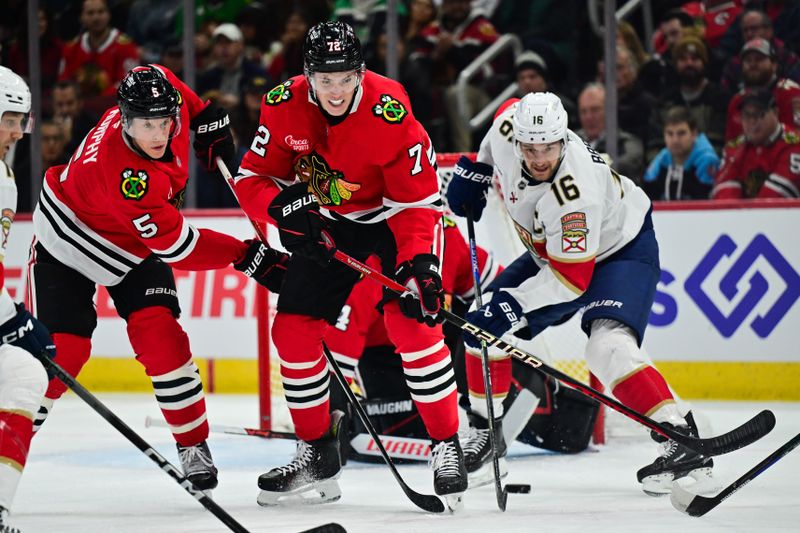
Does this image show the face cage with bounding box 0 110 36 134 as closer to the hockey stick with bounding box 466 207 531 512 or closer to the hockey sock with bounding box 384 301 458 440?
the hockey sock with bounding box 384 301 458 440

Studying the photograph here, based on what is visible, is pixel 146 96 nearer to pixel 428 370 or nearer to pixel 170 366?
pixel 170 366

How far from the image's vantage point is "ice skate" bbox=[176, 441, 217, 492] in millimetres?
3424

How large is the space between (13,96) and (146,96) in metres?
0.42

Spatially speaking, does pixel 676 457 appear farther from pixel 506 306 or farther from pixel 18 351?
pixel 18 351

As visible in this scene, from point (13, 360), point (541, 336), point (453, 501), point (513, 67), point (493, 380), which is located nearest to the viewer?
point (13, 360)

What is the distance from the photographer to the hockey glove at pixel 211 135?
145 inches

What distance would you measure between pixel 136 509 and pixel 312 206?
40.4 inches

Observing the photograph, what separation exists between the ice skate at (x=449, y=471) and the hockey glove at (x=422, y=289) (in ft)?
1.17

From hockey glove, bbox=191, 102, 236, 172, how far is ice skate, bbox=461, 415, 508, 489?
3.75ft

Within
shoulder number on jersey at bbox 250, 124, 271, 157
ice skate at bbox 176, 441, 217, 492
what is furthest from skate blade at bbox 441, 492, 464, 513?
shoulder number on jersey at bbox 250, 124, 271, 157

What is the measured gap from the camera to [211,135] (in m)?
3.67

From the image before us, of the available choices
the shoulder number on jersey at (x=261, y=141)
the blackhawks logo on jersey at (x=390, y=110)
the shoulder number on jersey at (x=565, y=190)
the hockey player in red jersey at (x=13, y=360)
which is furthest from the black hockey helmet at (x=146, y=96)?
the shoulder number on jersey at (x=565, y=190)

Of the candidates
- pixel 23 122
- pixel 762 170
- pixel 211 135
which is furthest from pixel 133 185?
pixel 762 170

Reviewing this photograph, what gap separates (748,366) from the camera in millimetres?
4953
